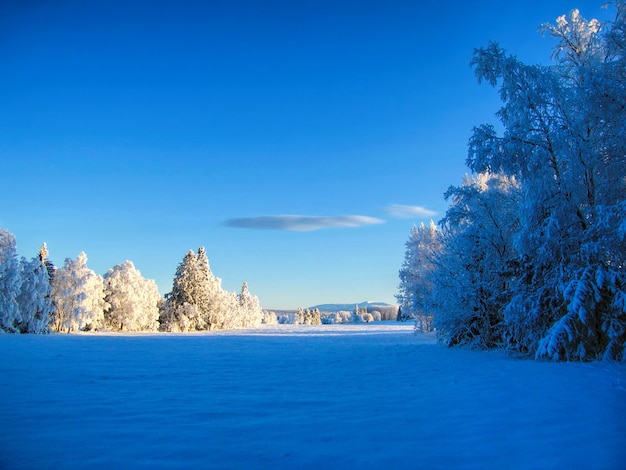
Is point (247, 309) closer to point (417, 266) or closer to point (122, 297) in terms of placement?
point (122, 297)

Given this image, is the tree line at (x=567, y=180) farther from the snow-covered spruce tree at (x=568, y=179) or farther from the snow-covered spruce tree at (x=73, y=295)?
the snow-covered spruce tree at (x=73, y=295)

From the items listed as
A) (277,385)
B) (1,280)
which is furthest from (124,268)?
(277,385)

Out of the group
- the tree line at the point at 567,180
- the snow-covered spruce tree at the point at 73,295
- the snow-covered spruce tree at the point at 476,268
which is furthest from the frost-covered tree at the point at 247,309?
the tree line at the point at 567,180

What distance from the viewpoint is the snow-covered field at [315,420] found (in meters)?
3.70

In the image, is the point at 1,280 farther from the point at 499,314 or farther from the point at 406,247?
the point at 499,314

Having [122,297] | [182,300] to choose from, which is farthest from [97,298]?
[182,300]

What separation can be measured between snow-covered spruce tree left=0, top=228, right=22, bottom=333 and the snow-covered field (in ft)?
100

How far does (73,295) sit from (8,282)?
944 cm

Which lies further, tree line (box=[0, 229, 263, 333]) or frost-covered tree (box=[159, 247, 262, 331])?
frost-covered tree (box=[159, 247, 262, 331])

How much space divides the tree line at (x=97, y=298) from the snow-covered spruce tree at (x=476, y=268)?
34628 mm

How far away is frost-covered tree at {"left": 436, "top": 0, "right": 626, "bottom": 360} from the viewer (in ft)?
35.5

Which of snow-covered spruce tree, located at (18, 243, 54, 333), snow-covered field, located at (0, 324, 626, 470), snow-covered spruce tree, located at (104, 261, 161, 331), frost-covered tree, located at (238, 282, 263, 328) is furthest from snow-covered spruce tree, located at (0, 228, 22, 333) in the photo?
frost-covered tree, located at (238, 282, 263, 328)

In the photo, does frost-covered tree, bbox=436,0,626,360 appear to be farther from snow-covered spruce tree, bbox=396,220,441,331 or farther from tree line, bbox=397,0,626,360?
snow-covered spruce tree, bbox=396,220,441,331

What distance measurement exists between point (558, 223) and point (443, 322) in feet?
23.1
